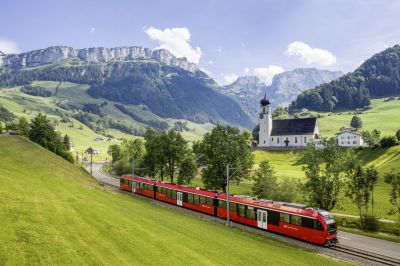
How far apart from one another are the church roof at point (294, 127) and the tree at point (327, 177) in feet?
355

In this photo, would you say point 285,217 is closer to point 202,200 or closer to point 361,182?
point 361,182

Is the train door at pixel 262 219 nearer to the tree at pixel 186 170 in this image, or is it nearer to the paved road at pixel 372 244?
the paved road at pixel 372 244

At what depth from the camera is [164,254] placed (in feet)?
73.0

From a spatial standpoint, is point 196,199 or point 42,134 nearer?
point 196,199

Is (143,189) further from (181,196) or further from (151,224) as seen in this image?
(151,224)

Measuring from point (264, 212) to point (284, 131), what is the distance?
403 ft

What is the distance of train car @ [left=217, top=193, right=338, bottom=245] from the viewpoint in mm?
35375

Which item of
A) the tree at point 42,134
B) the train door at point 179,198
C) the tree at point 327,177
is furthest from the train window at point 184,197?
the tree at point 42,134

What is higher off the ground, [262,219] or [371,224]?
[262,219]

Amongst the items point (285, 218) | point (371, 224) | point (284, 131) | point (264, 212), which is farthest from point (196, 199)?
point (284, 131)

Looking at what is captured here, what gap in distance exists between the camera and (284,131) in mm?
159750

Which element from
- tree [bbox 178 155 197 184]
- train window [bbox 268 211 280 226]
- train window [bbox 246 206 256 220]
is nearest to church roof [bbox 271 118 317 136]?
tree [bbox 178 155 197 184]

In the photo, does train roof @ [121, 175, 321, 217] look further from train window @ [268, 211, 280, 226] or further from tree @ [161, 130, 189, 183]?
tree @ [161, 130, 189, 183]

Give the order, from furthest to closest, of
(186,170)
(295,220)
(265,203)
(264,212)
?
(186,170)
(265,203)
(264,212)
(295,220)
